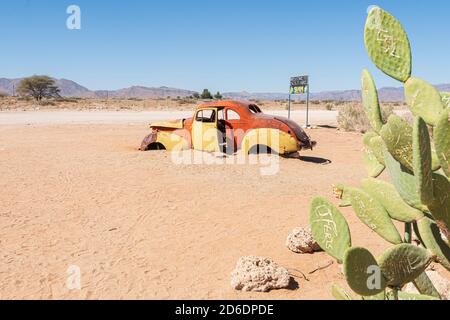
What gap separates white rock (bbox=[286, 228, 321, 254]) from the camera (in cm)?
532

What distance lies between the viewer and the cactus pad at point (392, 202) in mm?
2975

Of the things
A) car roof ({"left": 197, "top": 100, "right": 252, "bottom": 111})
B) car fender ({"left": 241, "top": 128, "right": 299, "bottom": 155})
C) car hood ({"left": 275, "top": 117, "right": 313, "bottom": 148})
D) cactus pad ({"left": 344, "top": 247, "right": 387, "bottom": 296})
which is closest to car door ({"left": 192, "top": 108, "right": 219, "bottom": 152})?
car roof ({"left": 197, "top": 100, "right": 252, "bottom": 111})

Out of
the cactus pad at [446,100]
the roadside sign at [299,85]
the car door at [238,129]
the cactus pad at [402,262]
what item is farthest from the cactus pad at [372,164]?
the roadside sign at [299,85]

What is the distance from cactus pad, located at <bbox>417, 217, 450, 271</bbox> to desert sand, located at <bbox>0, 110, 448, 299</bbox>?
152 centimetres

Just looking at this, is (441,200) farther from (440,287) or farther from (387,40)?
(440,287)

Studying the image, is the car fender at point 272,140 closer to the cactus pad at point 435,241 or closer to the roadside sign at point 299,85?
the cactus pad at point 435,241

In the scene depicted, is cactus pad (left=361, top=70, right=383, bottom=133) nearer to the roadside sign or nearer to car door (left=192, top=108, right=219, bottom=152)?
car door (left=192, top=108, right=219, bottom=152)

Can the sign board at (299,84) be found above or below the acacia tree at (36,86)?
below

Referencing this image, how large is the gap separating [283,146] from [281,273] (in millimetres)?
6945

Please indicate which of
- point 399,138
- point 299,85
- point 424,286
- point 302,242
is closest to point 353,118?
point 299,85

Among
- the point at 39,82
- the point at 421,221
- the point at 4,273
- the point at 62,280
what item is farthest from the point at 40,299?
the point at 39,82

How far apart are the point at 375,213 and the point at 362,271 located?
0.79 m

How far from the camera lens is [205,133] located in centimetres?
1167

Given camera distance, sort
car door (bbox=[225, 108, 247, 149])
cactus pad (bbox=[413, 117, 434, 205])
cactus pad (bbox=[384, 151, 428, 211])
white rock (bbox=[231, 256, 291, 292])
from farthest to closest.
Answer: car door (bbox=[225, 108, 247, 149]) → white rock (bbox=[231, 256, 291, 292]) → cactus pad (bbox=[384, 151, 428, 211]) → cactus pad (bbox=[413, 117, 434, 205])
